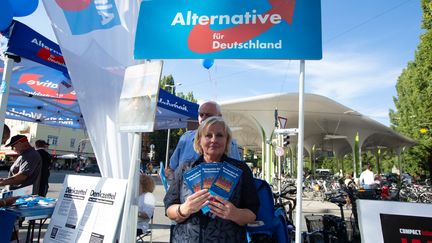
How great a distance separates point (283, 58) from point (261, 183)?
1.06 meters

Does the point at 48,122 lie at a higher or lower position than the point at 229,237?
higher

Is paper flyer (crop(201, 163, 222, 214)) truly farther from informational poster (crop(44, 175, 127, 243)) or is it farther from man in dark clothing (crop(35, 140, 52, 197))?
man in dark clothing (crop(35, 140, 52, 197))

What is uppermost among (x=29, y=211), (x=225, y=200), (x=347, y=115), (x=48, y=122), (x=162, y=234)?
(x=347, y=115)

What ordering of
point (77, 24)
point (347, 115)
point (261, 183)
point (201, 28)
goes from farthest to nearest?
point (347, 115)
point (77, 24)
point (201, 28)
point (261, 183)

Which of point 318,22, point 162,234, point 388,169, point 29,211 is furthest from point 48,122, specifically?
point 388,169

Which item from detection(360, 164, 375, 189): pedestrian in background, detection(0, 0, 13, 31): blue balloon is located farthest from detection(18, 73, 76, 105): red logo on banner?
detection(360, 164, 375, 189): pedestrian in background

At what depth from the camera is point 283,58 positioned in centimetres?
257

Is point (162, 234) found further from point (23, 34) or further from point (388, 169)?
point (388, 169)

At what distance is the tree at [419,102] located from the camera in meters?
A: 18.5

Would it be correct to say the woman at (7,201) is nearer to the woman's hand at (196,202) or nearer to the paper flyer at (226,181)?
the woman's hand at (196,202)

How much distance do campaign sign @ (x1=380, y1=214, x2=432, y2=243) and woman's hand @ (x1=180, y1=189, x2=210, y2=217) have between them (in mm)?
1132

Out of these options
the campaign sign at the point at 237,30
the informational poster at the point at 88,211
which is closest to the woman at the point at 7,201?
the informational poster at the point at 88,211

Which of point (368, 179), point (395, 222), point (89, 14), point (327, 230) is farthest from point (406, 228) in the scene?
point (368, 179)

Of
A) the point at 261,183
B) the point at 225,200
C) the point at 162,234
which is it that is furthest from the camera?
the point at 162,234
